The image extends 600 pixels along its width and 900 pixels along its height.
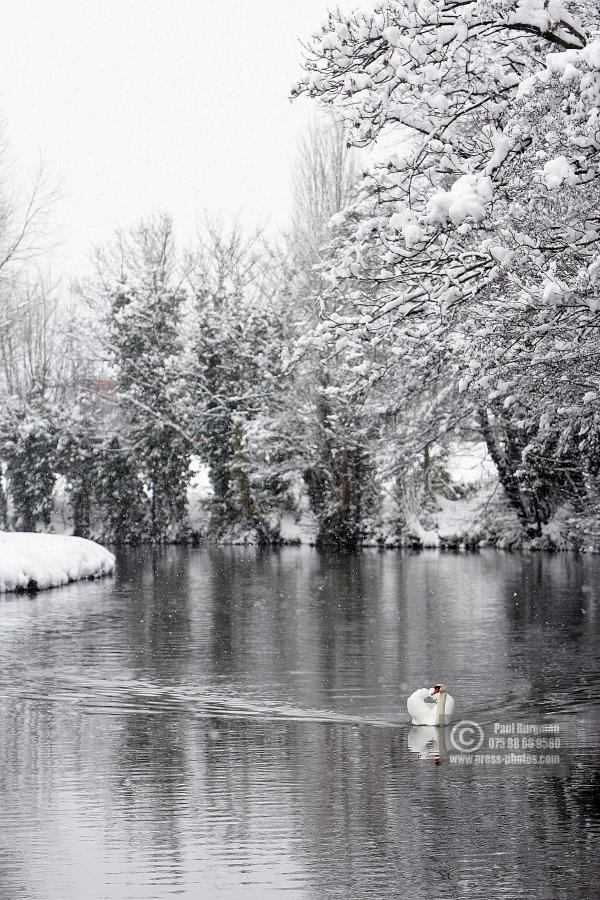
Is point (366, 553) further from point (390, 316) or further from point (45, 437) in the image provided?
point (390, 316)

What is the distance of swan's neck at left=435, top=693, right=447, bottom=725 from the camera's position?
8.90m

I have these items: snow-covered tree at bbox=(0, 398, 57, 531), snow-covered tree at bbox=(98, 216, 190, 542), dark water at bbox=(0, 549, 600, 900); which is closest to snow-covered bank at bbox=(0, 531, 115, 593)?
dark water at bbox=(0, 549, 600, 900)

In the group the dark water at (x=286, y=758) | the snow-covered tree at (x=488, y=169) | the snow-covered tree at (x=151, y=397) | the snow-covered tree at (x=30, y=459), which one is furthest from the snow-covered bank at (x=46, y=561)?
the snow-covered tree at (x=30, y=459)

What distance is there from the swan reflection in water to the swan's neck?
0.05m

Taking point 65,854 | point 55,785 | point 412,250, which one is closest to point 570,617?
point 412,250

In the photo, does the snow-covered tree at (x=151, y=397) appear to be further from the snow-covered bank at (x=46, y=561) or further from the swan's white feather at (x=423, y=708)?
the swan's white feather at (x=423, y=708)

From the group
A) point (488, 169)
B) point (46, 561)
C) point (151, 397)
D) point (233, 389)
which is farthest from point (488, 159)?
point (151, 397)

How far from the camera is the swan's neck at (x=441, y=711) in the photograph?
29.2ft

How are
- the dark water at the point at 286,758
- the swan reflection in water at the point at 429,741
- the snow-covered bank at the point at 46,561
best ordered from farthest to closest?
the snow-covered bank at the point at 46,561 < the swan reflection in water at the point at 429,741 < the dark water at the point at 286,758

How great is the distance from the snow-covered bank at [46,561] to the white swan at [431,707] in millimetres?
14452

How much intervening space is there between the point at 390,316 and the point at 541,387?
6.98 ft

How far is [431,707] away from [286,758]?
5.09 feet

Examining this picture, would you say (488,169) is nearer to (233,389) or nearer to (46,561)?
(46,561)

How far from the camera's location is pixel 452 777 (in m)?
7.25
